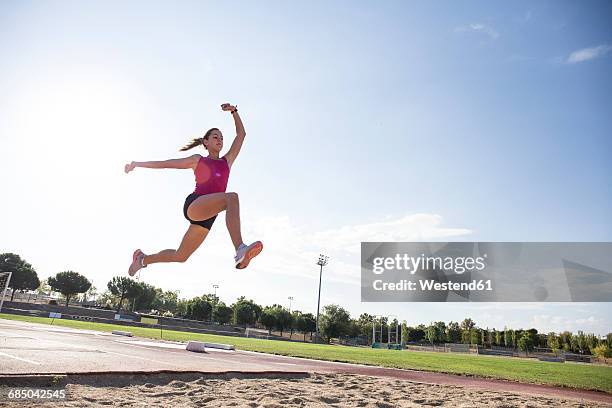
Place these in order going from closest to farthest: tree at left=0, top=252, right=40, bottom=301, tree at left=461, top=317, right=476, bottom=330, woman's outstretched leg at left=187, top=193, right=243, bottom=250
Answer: woman's outstretched leg at left=187, top=193, right=243, bottom=250, tree at left=0, top=252, right=40, bottom=301, tree at left=461, top=317, right=476, bottom=330

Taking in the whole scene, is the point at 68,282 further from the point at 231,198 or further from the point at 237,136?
the point at 231,198

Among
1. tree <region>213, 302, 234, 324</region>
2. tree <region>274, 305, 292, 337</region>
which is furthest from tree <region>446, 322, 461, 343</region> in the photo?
tree <region>213, 302, 234, 324</region>

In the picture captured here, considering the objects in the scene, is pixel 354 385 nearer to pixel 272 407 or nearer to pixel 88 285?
pixel 272 407

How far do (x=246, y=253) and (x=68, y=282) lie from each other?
101 m

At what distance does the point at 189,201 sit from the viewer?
3.62 m

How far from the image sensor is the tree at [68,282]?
289 feet

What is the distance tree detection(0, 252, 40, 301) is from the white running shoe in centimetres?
10009

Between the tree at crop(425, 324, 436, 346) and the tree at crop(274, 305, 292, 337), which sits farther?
the tree at crop(425, 324, 436, 346)

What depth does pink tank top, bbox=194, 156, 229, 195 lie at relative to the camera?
147 inches

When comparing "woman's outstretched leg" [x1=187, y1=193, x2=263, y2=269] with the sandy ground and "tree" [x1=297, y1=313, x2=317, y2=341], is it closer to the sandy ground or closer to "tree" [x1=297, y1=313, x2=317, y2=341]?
the sandy ground

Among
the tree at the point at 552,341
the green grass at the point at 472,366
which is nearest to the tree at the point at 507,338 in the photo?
the tree at the point at 552,341

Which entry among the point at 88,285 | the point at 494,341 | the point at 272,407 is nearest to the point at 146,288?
the point at 88,285

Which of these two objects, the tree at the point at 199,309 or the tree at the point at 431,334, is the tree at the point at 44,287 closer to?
the tree at the point at 199,309

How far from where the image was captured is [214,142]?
395cm
